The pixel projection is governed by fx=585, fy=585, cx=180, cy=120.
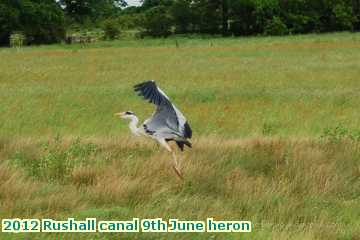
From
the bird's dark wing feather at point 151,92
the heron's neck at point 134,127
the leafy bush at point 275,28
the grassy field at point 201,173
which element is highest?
the bird's dark wing feather at point 151,92

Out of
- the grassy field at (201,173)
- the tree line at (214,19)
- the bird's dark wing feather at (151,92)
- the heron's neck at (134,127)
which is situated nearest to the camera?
the bird's dark wing feather at (151,92)

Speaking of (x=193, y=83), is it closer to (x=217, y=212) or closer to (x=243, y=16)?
(x=217, y=212)

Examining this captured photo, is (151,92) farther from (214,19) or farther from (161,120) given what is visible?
(214,19)

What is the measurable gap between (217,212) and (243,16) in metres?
64.3

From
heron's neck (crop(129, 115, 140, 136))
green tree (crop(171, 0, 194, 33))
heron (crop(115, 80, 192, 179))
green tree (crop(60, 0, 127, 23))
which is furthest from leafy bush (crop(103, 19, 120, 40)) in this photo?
heron (crop(115, 80, 192, 179))

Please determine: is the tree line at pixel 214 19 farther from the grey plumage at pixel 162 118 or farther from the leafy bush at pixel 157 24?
the grey plumage at pixel 162 118

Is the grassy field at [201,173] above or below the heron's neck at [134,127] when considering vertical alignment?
below

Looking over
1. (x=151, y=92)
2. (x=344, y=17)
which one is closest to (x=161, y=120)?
(x=151, y=92)

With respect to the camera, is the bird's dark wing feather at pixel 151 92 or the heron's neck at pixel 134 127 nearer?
the bird's dark wing feather at pixel 151 92

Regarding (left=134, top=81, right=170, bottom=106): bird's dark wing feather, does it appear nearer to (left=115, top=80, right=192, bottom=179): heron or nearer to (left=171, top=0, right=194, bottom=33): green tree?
(left=115, top=80, right=192, bottom=179): heron

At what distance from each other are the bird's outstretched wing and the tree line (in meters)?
57.5

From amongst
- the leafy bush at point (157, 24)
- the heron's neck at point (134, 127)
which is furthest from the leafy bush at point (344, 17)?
the heron's neck at point (134, 127)

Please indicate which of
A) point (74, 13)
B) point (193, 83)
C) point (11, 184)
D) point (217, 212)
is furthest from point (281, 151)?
point (74, 13)

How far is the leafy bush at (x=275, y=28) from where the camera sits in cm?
6312
